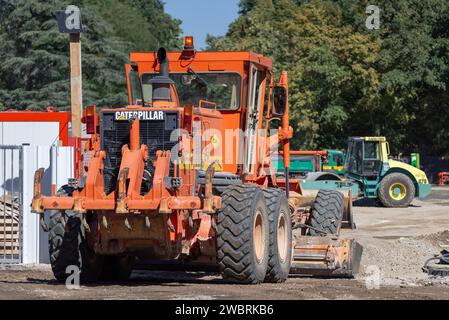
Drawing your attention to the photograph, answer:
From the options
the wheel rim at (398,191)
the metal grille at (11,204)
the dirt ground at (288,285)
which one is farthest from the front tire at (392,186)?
the metal grille at (11,204)

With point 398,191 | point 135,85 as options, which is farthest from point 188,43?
point 398,191

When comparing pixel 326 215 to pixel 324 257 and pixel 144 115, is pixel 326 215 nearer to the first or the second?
pixel 324 257

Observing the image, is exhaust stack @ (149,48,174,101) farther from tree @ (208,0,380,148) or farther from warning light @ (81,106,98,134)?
tree @ (208,0,380,148)

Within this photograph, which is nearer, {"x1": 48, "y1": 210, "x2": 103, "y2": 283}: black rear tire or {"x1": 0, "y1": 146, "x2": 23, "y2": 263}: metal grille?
{"x1": 48, "y1": 210, "x2": 103, "y2": 283}: black rear tire

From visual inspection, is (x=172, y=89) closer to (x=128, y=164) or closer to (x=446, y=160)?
(x=128, y=164)

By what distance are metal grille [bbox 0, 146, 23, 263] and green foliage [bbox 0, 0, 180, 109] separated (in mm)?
30111

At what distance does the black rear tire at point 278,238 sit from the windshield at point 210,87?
1.76 m

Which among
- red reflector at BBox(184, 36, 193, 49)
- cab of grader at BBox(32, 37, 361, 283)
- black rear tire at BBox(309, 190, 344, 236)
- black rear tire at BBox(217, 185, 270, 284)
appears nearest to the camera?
cab of grader at BBox(32, 37, 361, 283)

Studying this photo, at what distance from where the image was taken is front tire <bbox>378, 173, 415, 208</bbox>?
1427 inches

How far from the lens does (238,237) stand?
1289 centimetres

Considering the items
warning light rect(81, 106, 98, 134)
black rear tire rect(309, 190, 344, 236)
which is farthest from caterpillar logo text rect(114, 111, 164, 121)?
black rear tire rect(309, 190, 344, 236)

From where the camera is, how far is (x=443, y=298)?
38.8ft

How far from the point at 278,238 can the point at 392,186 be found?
73.7 feet
